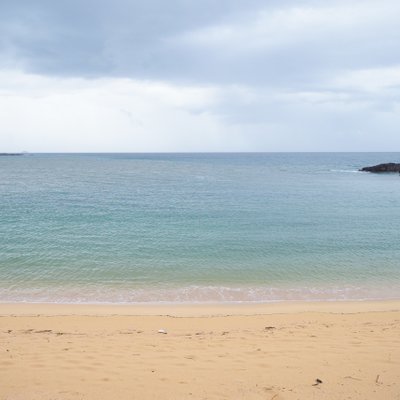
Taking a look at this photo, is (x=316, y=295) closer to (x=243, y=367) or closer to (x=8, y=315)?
(x=243, y=367)

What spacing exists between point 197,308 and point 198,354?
5420mm

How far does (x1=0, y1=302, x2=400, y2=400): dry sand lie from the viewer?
762 centimetres

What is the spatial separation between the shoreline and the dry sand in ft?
0.38

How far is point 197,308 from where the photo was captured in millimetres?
15031

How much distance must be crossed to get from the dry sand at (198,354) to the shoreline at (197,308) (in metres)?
0.11

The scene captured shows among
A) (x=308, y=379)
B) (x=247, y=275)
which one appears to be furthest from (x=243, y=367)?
(x=247, y=275)

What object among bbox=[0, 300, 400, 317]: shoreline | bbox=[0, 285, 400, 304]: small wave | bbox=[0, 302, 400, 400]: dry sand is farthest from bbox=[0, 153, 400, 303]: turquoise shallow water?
bbox=[0, 302, 400, 400]: dry sand

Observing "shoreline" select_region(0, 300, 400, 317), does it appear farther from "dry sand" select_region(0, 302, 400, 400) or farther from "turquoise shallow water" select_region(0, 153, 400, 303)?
"turquoise shallow water" select_region(0, 153, 400, 303)

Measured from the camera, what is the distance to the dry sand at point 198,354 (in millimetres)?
7621

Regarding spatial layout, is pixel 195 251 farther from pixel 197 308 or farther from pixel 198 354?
pixel 198 354

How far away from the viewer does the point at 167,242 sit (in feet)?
82.2

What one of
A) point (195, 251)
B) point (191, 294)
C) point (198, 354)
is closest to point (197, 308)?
point (191, 294)

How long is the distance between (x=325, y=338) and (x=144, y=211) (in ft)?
91.7

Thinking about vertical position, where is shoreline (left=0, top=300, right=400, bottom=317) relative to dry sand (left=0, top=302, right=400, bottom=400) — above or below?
below
